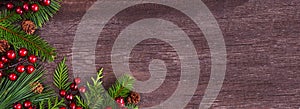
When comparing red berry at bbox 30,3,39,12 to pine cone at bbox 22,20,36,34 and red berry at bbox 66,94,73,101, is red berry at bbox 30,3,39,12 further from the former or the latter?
red berry at bbox 66,94,73,101

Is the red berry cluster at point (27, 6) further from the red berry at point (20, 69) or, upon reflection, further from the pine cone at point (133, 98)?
the pine cone at point (133, 98)

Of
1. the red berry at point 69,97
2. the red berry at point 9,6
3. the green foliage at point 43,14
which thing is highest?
the red berry at point 9,6

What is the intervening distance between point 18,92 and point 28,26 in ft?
0.55

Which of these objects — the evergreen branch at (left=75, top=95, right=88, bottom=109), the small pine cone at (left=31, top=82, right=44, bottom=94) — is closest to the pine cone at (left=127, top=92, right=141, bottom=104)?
the evergreen branch at (left=75, top=95, right=88, bottom=109)

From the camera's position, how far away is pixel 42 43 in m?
1.22

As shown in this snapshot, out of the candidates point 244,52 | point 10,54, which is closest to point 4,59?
point 10,54

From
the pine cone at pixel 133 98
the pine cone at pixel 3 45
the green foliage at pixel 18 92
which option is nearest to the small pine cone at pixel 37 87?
the green foliage at pixel 18 92

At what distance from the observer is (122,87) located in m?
1.25

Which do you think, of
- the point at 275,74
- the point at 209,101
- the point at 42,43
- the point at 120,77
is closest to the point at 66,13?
the point at 42,43

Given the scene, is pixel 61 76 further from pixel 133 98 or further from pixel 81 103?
pixel 133 98

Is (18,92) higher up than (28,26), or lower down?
lower down

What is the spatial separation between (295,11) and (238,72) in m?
0.22

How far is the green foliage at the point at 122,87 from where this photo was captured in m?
1.25

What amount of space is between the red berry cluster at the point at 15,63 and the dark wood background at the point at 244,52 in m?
0.07
